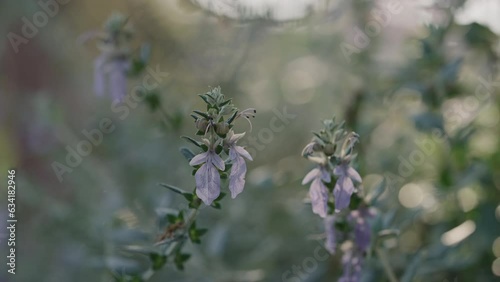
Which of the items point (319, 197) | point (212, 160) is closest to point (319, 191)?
point (319, 197)

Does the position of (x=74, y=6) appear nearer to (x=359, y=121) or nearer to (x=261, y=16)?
(x=261, y=16)

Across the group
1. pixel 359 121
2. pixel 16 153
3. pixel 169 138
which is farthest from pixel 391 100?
pixel 16 153

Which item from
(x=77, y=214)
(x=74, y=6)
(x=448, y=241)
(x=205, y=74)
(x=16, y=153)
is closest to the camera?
(x=448, y=241)

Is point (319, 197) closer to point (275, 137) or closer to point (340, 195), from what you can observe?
point (340, 195)

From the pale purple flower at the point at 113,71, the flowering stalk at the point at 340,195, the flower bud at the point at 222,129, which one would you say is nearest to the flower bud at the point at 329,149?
the flowering stalk at the point at 340,195

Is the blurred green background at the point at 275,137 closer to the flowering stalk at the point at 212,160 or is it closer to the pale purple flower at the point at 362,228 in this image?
the pale purple flower at the point at 362,228

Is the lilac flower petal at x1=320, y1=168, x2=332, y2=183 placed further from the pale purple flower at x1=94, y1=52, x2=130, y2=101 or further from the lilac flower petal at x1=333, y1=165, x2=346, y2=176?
the pale purple flower at x1=94, y1=52, x2=130, y2=101
